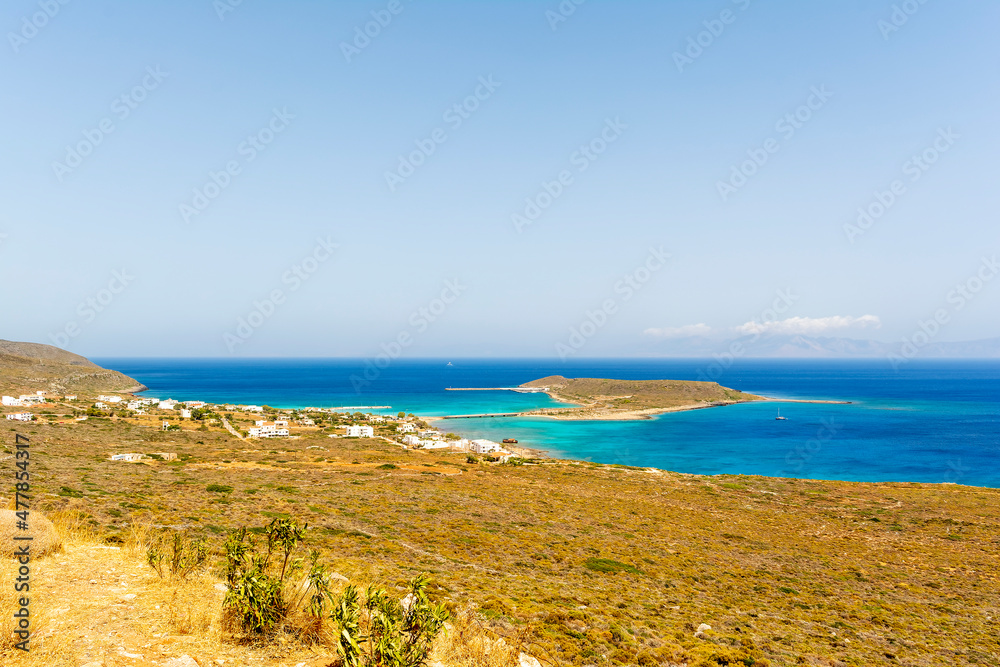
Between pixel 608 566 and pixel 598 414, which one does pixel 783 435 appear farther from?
pixel 608 566

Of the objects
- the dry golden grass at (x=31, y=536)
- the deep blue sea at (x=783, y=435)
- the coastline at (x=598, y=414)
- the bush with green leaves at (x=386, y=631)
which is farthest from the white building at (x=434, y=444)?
the bush with green leaves at (x=386, y=631)

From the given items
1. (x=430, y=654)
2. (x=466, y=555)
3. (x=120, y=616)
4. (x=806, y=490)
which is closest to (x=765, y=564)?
(x=466, y=555)

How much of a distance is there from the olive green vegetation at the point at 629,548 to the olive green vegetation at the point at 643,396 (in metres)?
104

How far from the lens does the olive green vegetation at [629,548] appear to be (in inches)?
519

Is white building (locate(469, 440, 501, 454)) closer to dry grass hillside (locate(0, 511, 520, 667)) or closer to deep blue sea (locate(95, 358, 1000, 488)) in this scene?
deep blue sea (locate(95, 358, 1000, 488))

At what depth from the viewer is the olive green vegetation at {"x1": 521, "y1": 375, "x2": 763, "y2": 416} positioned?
15412cm

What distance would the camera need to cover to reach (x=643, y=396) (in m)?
165

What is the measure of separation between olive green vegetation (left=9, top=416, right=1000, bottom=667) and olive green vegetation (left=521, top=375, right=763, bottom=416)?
10414 cm

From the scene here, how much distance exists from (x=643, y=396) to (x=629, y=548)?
14862 cm

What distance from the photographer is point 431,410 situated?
138750 mm

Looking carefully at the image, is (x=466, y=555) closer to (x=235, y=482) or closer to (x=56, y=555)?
(x=56, y=555)

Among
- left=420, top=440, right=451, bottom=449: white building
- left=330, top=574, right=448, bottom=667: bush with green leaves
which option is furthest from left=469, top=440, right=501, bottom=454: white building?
left=330, top=574, right=448, bottom=667: bush with green leaves

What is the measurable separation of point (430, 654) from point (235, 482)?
29.4m

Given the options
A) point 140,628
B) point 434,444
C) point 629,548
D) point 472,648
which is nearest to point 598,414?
point 434,444
